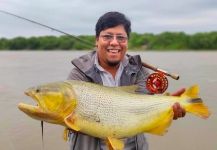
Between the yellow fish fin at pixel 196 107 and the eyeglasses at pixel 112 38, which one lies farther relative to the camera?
the eyeglasses at pixel 112 38

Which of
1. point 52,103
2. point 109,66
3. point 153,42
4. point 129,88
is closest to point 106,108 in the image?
point 129,88

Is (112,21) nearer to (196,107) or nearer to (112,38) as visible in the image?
(112,38)

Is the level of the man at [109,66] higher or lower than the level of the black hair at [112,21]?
lower

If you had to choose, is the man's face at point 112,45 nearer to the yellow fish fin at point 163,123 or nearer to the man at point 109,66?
the man at point 109,66

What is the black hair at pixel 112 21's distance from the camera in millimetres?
4941

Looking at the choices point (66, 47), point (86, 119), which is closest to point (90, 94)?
point (86, 119)

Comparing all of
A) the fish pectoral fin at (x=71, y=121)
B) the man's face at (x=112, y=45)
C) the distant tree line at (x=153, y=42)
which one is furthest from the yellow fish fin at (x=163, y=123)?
the distant tree line at (x=153, y=42)

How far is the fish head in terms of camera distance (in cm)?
434

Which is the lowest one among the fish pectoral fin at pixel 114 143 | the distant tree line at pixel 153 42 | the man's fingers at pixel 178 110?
the distant tree line at pixel 153 42

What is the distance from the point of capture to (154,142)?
9711 millimetres

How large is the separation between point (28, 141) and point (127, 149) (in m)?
5.19

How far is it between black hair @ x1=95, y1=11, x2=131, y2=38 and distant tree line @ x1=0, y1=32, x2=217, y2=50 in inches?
1506

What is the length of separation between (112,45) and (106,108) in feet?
2.19

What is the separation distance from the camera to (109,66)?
5004mm
